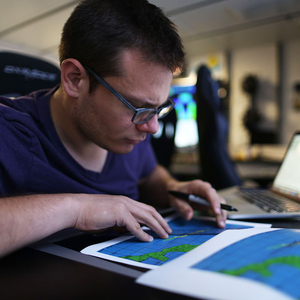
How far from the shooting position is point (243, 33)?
2984mm

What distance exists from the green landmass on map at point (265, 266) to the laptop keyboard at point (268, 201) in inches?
16.6

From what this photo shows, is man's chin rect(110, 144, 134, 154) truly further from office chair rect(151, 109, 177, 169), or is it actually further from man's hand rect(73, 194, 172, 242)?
office chair rect(151, 109, 177, 169)

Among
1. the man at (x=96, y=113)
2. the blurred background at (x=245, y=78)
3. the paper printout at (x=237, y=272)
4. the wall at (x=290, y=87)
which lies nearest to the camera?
the paper printout at (x=237, y=272)

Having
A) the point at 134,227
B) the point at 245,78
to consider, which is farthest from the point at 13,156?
the point at 245,78

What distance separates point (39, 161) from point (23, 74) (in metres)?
0.53

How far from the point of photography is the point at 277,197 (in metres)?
0.96

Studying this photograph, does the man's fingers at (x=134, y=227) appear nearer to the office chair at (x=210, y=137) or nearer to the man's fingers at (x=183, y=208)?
the man's fingers at (x=183, y=208)

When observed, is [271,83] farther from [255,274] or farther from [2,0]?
[255,274]

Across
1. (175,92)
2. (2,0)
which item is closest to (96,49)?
(2,0)

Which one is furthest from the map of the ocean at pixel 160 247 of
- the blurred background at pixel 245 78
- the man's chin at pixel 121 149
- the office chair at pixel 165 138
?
the blurred background at pixel 245 78

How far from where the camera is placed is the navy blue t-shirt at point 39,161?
64cm

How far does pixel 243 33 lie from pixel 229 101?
0.90 m

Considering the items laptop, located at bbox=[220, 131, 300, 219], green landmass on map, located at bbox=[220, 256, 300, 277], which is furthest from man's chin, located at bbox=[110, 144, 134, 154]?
green landmass on map, located at bbox=[220, 256, 300, 277]

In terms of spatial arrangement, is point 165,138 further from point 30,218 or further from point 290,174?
point 30,218
